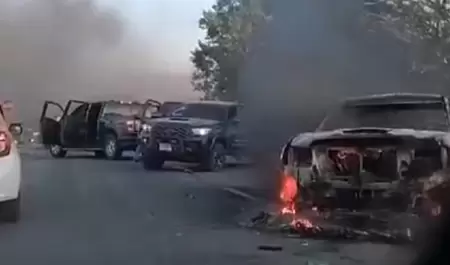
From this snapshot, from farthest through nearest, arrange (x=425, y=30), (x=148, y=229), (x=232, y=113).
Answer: (x=425, y=30) < (x=232, y=113) < (x=148, y=229)

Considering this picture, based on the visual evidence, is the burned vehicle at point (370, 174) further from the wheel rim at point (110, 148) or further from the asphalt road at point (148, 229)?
the wheel rim at point (110, 148)

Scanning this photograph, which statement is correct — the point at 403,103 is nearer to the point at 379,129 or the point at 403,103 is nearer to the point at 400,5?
the point at 379,129

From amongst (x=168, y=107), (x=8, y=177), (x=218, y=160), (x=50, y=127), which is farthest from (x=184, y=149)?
(x=8, y=177)

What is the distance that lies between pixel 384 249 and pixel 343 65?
516 inches

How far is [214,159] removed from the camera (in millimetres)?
17875

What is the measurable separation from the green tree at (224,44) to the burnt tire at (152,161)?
3442 mm

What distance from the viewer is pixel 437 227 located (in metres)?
Result: 7.76

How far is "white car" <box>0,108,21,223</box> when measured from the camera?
9.12 meters

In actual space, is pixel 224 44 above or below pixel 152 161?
above

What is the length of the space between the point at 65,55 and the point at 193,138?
849 cm

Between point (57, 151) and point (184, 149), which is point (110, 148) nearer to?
point (57, 151)

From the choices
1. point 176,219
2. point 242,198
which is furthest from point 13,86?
point 176,219

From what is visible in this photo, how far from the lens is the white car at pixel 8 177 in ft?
29.9

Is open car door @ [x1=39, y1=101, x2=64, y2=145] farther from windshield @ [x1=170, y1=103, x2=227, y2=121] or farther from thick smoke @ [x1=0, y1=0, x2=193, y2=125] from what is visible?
windshield @ [x1=170, y1=103, x2=227, y2=121]
